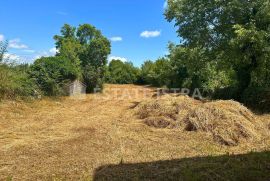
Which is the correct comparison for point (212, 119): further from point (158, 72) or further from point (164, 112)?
point (158, 72)

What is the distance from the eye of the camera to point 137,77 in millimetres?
41531

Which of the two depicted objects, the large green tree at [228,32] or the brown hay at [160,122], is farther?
the large green tree at [228,32]

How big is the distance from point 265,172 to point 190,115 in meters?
3.53

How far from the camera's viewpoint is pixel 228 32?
12562mm

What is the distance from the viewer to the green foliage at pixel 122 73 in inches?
1576

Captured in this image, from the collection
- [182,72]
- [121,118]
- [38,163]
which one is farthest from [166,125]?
[182,72]

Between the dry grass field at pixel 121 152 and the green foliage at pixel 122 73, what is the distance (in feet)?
101

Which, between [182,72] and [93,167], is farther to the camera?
[182,72]

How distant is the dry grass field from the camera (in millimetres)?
4746

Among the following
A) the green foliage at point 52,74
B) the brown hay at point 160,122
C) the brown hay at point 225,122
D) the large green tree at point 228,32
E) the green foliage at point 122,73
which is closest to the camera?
the brown hay at point 225,122

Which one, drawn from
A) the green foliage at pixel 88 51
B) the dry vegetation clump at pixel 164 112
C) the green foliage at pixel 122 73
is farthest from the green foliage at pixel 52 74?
the green foliage at pixel 122 73

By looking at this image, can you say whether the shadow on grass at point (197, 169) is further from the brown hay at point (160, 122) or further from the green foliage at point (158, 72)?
the green foliage at point (158, 72)

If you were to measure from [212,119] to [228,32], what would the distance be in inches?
242

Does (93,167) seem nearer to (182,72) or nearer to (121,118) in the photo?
(121,118)
